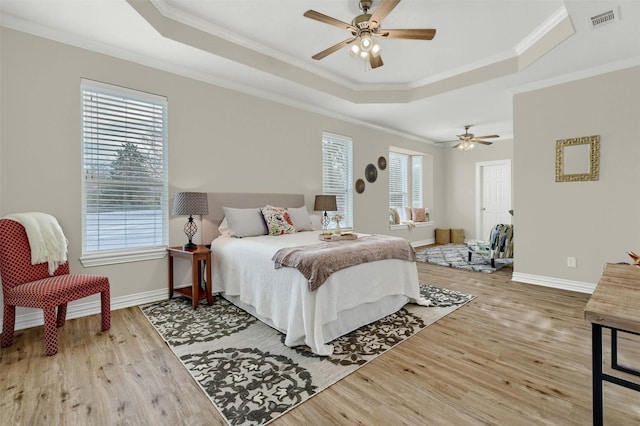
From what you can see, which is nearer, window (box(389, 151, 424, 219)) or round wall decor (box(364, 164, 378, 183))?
round wall decor (box(364, 164, 378, 183))

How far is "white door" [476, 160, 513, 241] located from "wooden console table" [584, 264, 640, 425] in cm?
651

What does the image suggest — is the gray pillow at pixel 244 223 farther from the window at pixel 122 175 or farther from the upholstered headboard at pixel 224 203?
the window at pixel 122 175

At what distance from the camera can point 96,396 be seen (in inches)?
69.4

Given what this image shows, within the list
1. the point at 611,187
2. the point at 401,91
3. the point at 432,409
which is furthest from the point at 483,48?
the point at 432,409

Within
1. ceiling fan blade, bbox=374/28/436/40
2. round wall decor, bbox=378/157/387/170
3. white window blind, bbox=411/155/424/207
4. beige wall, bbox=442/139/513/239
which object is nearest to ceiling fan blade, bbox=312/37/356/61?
ceiling fan blade, bbox=374/28/436/40

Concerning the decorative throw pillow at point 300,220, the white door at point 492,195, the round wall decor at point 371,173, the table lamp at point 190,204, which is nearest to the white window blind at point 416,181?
the white door at point 492,195

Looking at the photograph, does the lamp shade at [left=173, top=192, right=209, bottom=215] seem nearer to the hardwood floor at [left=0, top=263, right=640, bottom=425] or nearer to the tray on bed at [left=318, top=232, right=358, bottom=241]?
the hardwood floor at [left=0, top=263, right=640, bottom=425]

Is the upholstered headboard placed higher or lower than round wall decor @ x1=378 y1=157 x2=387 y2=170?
lower

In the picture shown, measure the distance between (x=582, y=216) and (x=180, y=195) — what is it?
478 centimetres

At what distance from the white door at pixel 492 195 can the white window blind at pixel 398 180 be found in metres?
1.80

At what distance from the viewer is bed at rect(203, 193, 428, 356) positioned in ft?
7.48

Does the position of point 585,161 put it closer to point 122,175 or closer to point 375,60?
point 375,60

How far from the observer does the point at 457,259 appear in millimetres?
5711

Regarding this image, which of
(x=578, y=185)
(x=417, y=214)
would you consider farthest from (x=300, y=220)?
(x=417, y=214)
